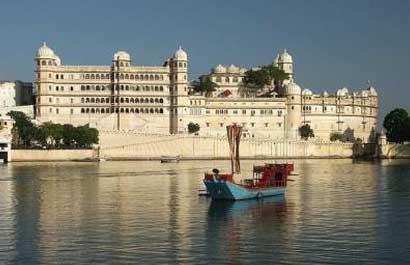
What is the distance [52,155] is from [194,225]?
216 feet

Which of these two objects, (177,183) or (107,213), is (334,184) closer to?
(177,183)

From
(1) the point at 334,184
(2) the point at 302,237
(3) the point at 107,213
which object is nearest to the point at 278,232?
(2) the point at 302,237

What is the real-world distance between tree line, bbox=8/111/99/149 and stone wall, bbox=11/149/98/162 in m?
1.08

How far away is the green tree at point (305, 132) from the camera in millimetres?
115938

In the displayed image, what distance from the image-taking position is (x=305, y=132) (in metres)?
116

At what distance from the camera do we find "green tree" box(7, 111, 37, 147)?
97625mm

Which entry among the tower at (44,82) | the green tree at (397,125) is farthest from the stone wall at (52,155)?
the green tree at (397,125)

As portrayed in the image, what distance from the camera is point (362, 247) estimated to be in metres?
28.1

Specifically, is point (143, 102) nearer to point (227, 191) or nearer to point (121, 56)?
point (121, 56)

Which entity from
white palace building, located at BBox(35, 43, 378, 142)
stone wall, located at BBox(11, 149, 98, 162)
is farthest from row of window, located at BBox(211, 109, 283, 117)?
stone wall, located at BBox(11, 149, 98, 162)

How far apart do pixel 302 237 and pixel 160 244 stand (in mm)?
5781

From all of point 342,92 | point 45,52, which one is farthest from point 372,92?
point 45,52

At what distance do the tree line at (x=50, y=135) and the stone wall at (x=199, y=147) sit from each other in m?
3.34

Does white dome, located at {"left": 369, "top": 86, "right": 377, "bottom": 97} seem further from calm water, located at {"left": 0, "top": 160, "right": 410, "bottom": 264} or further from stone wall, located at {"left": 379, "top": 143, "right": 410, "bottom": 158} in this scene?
calm water, located at {"left": 0, "top": 160, "right": 410, "bottom": 264}
